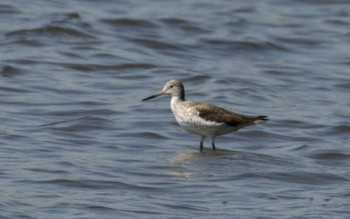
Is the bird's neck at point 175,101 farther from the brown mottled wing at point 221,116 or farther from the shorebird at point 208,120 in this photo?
the brown mottled wing at point 221,116

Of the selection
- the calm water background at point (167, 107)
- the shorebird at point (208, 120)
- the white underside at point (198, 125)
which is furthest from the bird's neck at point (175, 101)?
the calm water background at point (167, 107)

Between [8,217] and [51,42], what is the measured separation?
970 centimetres

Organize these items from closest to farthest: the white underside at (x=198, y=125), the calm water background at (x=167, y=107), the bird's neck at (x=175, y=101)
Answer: the calm water background at (x=167, y=107) → the white underside at (x=198, y=125) → the bird's neck at (x=175, y=101)

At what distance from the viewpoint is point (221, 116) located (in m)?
13.0

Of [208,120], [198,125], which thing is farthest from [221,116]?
[198,125]

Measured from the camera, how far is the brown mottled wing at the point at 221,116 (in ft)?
42.6

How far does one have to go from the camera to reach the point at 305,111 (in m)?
15.3

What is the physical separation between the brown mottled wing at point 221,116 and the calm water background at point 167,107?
1.16ft

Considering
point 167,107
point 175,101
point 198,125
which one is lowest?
point 167,107

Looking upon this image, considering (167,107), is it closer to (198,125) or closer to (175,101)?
(175,101)

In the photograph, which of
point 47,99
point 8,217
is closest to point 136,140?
point 47,99

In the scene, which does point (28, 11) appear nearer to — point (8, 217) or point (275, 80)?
point (275, 80)

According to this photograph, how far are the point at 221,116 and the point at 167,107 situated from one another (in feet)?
8.32

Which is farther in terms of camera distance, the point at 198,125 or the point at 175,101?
the point at 175,101
